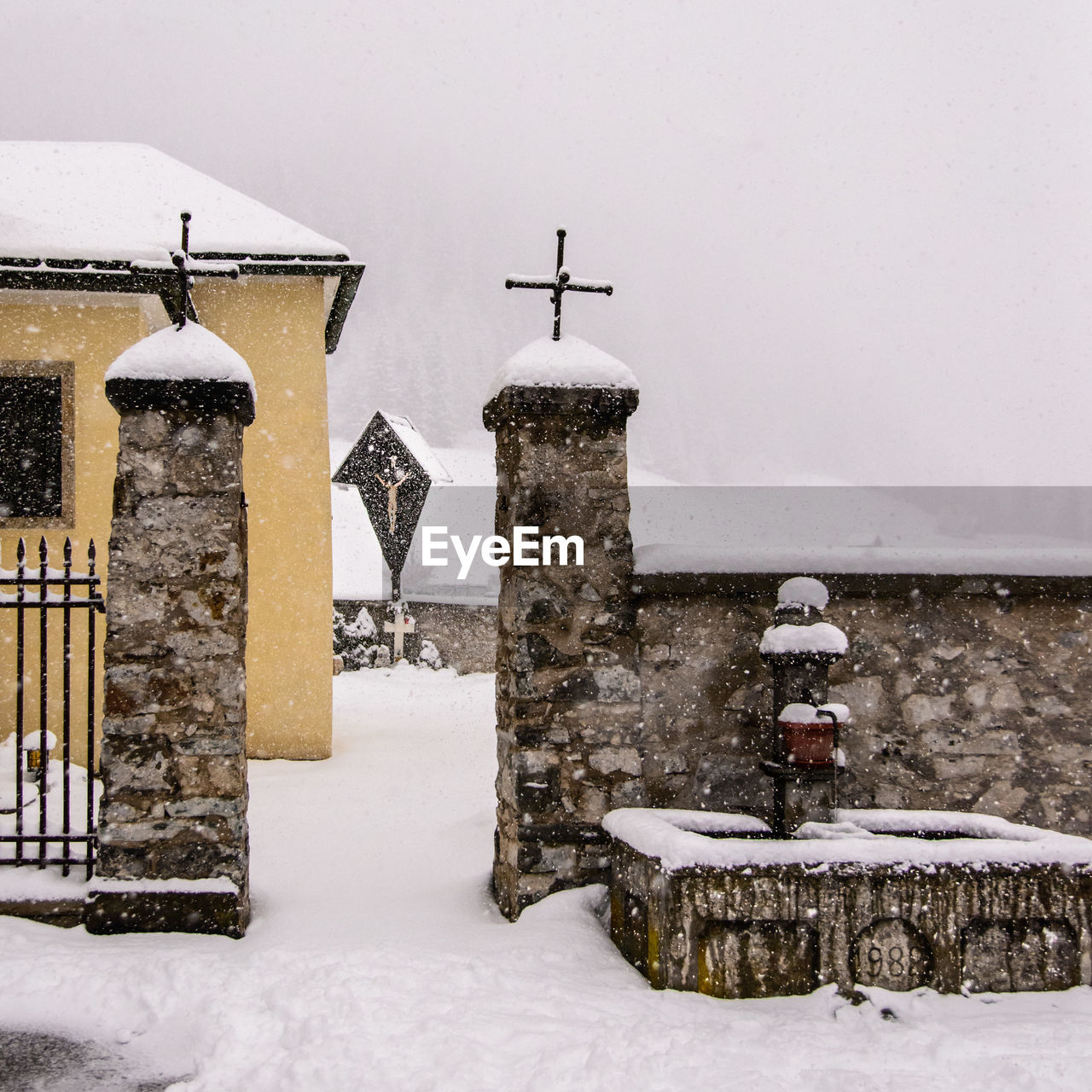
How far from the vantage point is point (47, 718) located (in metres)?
6.59

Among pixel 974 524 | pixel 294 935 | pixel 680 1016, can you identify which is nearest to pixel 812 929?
pixel 680 1016

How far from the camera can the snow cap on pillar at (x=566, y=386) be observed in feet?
13.4

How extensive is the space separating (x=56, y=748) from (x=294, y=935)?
15.7ft

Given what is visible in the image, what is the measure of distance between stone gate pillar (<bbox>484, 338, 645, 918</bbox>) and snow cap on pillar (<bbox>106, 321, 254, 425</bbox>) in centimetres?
126

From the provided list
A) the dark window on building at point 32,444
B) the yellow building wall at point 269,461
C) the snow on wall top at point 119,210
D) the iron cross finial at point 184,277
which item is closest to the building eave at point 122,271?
the snow on wall top at point 119,210

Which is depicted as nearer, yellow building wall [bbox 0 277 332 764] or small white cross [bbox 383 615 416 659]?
yellow building wall [bbox 0 277 332 764]

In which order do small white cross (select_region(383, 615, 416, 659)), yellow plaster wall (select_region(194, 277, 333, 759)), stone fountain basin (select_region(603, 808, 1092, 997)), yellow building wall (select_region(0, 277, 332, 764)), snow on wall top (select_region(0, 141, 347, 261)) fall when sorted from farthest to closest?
small white cross (select_region(383, 615, 416, 659)), yellow plaster wall (select_region(194, 277, 333, 759)), yellow building wall (select_region(0, 277, 332, 764)), snow on wall top (select_region(0, 141, 347, 261)), stone fountain basin (select_region(603, 808, 1092, 997))

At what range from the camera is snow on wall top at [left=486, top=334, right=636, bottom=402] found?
4098 mm

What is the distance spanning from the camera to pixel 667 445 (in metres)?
51.8

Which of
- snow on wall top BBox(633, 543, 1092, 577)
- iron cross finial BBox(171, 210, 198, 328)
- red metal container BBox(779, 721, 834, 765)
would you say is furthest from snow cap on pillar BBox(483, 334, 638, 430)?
red metal container BBox(779, 721, 834, 765)

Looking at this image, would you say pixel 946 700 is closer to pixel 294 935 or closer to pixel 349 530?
pixel 294 935

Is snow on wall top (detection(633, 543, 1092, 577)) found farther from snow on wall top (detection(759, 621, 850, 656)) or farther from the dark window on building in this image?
the dark window on building

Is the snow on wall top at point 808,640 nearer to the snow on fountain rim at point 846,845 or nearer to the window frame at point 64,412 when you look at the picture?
the snow on fountain rim at point 846,845

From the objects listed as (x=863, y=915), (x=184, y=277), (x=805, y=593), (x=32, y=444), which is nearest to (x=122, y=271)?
(x=32, y=444)
